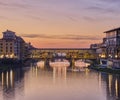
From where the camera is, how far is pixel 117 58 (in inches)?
3543

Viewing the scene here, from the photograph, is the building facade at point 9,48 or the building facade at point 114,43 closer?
the building facade at point 114,43

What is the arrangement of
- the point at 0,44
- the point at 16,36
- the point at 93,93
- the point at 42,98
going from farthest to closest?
1. the point at 16,36
2. the point at 0,44
3. the point at 93,93
4. the point at 42,98

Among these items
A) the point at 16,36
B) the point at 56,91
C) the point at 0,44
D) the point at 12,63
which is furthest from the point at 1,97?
the point at 16,36

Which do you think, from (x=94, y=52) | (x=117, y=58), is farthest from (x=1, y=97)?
(x=94, y=52)

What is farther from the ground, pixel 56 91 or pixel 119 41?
pixel 119 41

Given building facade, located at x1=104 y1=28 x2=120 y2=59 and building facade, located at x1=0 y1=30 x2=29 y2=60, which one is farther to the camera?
building facade, located at x1=0 y1=30 x2=29 y2=60

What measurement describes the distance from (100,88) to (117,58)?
3572 cm

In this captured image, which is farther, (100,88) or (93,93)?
(100,88)

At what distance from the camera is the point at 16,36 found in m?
142

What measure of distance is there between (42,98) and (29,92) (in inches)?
202

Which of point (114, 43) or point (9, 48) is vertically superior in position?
point (114, 43)

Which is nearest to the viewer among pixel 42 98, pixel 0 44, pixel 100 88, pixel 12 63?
pixel 42 98

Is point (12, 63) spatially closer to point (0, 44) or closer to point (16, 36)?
point (0, 44)

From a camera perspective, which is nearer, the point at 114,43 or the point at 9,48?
the point at 114,43
